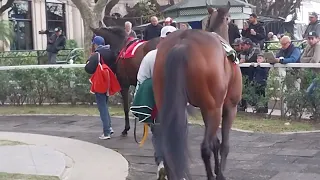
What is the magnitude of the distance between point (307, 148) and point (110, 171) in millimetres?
3034

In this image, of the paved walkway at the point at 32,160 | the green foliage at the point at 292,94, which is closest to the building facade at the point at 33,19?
the green foliage at the point at 292,94

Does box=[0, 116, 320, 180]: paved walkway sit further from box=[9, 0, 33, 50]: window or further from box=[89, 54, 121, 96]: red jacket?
box=[9, 0, 33, 50]: window

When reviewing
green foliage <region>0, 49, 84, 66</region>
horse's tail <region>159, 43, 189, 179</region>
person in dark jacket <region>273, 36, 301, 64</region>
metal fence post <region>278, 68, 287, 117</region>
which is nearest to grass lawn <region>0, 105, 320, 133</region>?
metal fence post <region>278, 68, 287, 117</region>

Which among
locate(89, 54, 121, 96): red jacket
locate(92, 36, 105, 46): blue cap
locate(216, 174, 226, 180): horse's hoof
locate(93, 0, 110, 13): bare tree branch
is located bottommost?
locate(216, 174, 226, 180): horse's hoof

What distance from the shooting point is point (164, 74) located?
566 centimetres

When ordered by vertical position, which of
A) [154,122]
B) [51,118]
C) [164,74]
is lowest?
[51,118]

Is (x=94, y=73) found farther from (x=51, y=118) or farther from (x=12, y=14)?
(x=12, y=14)

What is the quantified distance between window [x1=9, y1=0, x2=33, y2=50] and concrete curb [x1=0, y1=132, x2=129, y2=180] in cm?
2411

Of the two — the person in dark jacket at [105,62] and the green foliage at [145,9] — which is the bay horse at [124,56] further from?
the green foliage at [145,9]

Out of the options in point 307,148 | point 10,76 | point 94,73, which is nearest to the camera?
point 307,148

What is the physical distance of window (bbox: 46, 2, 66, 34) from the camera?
3591cm

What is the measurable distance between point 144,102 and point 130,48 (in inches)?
125

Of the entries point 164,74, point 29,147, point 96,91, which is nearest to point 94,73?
point 96,91

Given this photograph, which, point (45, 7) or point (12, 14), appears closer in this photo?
point (12, 14)
